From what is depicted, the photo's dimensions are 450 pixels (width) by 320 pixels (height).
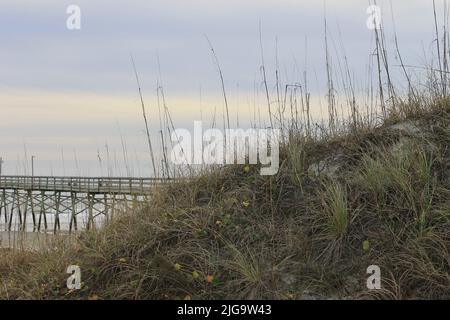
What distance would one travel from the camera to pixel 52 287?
377 centimetres

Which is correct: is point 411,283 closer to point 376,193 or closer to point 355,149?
point 376,193

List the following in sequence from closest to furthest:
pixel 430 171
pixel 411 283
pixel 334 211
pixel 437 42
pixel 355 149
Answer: pixel 411 283, pixel 334 211, pixel 430 171, pixel 355 149, pixel 437 42

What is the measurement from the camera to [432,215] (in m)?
3.52

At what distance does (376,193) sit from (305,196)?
0.55 m

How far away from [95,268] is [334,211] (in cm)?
182

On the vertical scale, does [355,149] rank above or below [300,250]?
above

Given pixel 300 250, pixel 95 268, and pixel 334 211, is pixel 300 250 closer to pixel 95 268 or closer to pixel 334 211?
pixel 334 211
